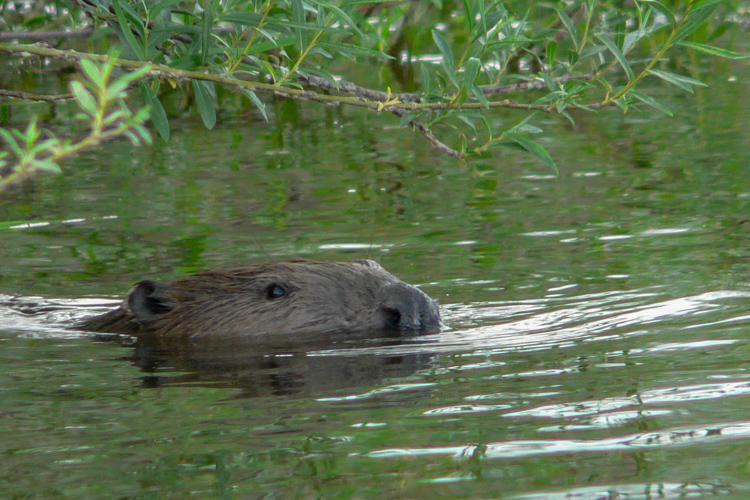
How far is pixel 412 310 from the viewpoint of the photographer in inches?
166

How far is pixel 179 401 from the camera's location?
331 centimetres

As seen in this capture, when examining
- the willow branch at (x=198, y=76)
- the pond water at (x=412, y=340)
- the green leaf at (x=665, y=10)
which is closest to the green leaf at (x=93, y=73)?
the pond water at (x=412, y=340)

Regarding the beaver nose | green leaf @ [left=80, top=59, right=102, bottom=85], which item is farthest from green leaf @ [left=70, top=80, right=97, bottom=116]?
the beaver nose

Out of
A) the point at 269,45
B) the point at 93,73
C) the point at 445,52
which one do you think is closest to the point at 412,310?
the point at 445,52

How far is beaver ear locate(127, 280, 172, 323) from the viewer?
454 centimetres

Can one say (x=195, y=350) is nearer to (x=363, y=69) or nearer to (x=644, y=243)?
(x=644, y=243)

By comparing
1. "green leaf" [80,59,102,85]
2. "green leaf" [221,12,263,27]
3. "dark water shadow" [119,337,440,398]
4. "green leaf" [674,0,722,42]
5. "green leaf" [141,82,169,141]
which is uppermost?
"green leaf" [221,12,263,27]

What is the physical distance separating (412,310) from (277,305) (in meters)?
0.57

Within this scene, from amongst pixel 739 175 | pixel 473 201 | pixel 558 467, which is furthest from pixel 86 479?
pixel 739 175

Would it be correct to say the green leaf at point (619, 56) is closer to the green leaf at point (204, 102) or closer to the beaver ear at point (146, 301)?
the green leaf at point (204, 102)

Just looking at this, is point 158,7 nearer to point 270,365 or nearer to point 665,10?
point 270,365

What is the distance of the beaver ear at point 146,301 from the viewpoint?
4.54 m

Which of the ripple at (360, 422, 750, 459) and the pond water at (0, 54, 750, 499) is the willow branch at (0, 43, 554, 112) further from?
the ripple at (360, 422, 750, 459)

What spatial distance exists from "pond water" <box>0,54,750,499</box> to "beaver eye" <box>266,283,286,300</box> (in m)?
0.35
